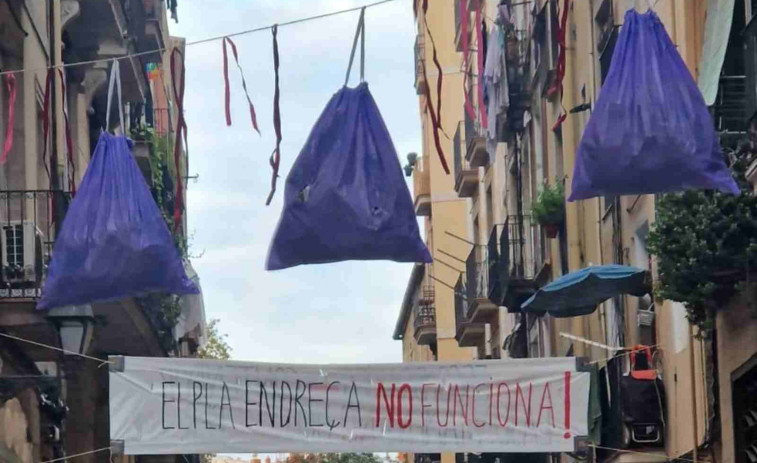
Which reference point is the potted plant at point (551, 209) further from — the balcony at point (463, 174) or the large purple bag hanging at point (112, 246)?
the balcony at point (463, 174)

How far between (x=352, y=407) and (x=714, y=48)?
4.33 metres

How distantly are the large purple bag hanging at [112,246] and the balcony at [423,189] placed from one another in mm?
34236

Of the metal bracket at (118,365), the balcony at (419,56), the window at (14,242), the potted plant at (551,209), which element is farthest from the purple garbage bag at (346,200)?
the balcony at (419,56)

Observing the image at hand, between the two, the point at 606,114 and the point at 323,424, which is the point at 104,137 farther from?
the point at 606,114

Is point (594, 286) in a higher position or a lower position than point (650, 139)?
lower

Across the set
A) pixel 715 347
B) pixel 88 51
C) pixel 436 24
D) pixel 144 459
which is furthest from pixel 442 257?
pixel 715 347

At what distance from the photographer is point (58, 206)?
2084 cm

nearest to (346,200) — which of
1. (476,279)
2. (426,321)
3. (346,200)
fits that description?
(346,200)

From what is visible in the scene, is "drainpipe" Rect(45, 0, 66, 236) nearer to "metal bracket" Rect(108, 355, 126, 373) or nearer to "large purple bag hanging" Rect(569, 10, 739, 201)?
"metal bracket" Rect(108, 355, 126, 373)

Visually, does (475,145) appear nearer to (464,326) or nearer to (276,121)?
(464,326)

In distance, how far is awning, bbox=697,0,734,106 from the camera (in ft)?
50.3

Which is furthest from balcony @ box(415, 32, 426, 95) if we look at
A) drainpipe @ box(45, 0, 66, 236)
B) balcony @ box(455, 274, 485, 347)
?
drainpipe @ box(45, 0, 66, 236)

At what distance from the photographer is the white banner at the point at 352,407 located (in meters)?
15.5

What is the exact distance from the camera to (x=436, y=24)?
48344mm
